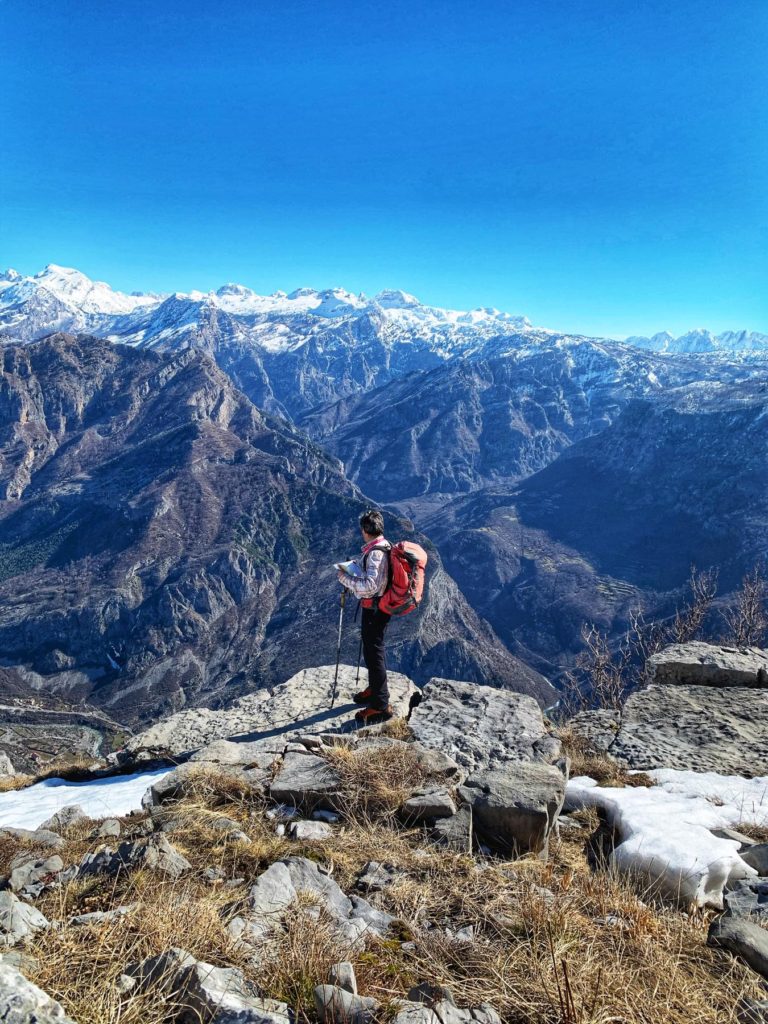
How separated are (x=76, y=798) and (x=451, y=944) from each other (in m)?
9.49

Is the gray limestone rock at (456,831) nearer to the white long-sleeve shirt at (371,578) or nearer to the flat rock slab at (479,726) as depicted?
the flat rock slab at (479,726)

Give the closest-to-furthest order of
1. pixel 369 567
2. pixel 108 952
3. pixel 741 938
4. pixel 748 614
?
pixel 108 952, pixel 741 938, pixel 369 567, pixel 748 614

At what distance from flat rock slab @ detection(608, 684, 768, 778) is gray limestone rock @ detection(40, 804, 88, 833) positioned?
25.3 feet

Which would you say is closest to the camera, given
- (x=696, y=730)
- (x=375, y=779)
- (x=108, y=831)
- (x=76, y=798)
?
(x=375, y=779)

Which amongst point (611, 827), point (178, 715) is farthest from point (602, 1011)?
point (178, 715)

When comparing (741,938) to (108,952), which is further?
(741,938)

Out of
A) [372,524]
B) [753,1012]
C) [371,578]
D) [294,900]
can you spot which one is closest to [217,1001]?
[294,900]

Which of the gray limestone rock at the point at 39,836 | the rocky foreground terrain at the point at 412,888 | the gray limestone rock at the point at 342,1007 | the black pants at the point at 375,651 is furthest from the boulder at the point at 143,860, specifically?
the black pants at the point at 375,651

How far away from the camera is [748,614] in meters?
34.8

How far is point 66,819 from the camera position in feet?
26.6

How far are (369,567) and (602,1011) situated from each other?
7069mm

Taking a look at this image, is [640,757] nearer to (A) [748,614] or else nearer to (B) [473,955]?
(B) [473,955]

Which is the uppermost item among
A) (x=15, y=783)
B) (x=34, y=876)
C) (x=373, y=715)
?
(x=34, y=876)

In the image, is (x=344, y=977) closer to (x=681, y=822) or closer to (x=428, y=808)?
(x=428, y=808)
